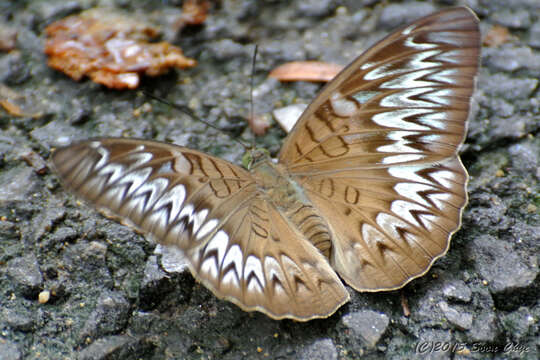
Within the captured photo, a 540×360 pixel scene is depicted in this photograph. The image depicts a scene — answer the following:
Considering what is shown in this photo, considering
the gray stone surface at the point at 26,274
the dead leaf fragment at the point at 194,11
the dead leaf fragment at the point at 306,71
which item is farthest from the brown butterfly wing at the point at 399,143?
the dead leaf fragment at the point at 194,11

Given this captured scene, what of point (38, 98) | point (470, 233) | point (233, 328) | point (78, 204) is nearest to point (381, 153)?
point (470, 233)


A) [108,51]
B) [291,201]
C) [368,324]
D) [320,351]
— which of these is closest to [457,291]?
[368,324]

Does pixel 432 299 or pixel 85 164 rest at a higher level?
pixel 85 164

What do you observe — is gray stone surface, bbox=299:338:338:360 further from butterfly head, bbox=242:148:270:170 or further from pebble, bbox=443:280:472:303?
butterfly head, bbox=242:148:270:170

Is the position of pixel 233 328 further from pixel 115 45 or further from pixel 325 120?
pixel 115 45

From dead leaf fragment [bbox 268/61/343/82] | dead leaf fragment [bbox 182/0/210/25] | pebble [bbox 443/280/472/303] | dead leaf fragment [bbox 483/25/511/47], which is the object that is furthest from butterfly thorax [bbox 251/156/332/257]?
dead leaf fragment [bbox 483/25/511/47]

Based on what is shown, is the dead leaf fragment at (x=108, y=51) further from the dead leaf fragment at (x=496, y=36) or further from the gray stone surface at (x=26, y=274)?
the dead leaf fragment at (x=496, y=36)
